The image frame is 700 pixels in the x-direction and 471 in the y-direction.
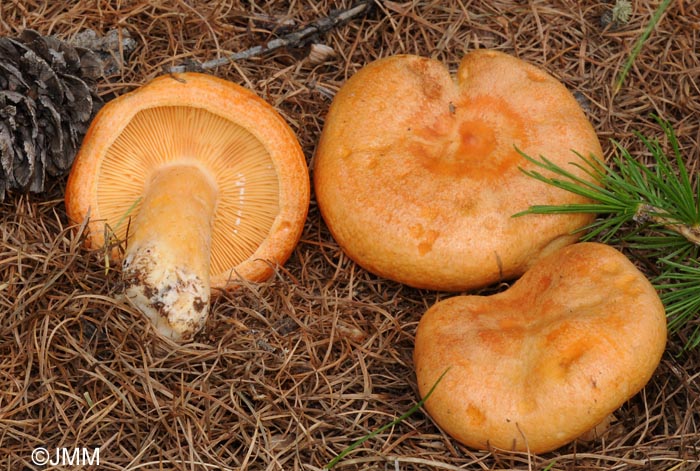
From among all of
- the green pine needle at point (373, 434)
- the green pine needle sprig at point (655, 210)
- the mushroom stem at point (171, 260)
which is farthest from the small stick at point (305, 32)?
the green pine needle at point (373, 434)

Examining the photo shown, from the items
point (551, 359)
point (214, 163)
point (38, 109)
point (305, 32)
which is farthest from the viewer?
point (305, 32)

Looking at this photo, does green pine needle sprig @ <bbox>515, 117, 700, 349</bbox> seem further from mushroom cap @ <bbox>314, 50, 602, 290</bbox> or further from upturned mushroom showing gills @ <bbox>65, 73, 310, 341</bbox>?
upturned mushroom showing gills @ <bbox>65, 73, 310, 341</bbox>

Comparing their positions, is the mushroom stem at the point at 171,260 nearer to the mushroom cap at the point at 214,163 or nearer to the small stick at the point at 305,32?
the mushroom cap at the point at 214,163

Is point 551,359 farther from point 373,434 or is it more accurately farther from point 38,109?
point 38,109

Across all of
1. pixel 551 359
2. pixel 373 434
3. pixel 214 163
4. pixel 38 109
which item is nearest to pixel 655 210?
pixel 551 359

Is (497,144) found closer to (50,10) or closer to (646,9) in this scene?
(646,9)

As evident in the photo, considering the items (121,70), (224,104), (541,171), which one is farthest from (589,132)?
(121,70)
